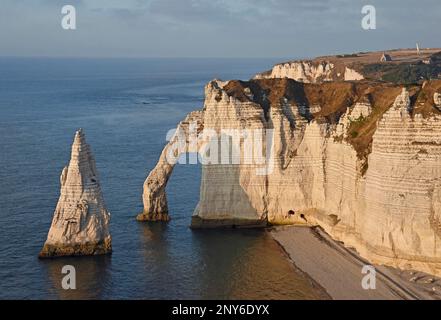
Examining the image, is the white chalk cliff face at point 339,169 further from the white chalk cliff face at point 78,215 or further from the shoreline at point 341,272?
the white chalk cliff face at point 78,215

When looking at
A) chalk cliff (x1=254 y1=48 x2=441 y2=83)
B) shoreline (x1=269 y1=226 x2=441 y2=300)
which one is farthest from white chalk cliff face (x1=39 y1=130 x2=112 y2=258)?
chalk cliff (x1=254 y1=48 x2=441 y2=83)

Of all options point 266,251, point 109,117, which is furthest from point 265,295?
point 109,117

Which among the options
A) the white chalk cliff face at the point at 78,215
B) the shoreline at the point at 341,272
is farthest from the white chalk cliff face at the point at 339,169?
the white chalk cliff face at the point at 78,215

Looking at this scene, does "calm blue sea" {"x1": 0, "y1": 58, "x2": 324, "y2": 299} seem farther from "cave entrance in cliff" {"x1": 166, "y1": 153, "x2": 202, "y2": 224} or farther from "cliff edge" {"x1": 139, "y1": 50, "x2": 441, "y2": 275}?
"cliff edge" {"x1": 139, "y1": 50, "x2": 441, "y2": 275}

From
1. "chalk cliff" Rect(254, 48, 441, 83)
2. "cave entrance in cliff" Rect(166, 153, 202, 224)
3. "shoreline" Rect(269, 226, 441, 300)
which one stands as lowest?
"shoreline" Rect(269, 226, 441, 300)

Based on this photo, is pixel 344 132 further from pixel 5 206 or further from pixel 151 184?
pixel 5 206
